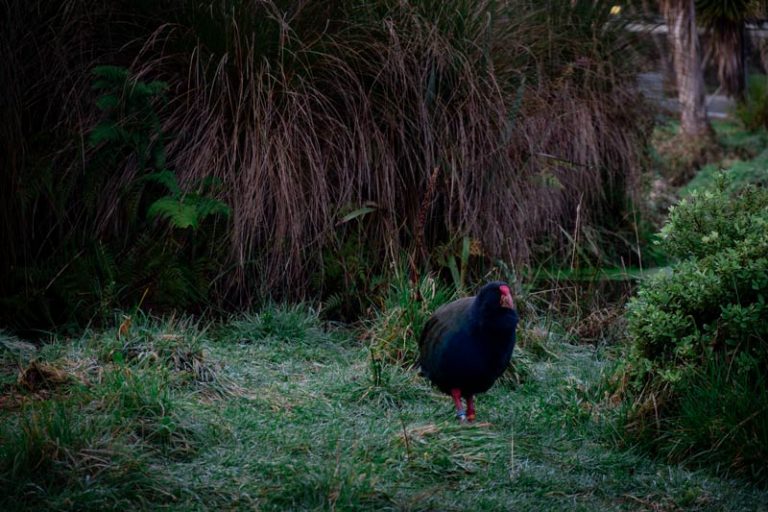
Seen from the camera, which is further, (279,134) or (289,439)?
(279,134)

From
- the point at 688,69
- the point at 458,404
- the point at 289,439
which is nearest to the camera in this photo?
the point at 289,439

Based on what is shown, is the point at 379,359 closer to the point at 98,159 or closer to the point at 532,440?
the point at 532,440

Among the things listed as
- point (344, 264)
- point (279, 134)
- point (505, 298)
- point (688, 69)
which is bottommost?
point (344, 264)

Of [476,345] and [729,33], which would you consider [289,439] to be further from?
[729,33]

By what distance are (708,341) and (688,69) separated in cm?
1242

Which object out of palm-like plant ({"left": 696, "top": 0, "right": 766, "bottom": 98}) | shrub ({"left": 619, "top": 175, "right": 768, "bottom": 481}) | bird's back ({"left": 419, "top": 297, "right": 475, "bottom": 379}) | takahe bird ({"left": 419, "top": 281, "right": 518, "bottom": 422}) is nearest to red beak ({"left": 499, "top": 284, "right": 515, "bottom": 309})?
takahe bird ({"left": 419, "top": 281, "right": 518, "bottom": 422})

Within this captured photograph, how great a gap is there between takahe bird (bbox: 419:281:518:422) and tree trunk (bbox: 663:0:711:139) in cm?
1044

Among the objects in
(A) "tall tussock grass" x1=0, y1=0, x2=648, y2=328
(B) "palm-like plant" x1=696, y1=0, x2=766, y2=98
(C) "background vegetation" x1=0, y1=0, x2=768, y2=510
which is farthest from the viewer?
(B) "palm-like plant" x1=696, y1=0, x2=766, y2=98

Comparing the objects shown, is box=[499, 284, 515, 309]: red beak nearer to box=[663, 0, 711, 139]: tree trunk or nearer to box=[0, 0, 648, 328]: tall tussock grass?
box=[0, 0, 648, 328]: tall tussock grass

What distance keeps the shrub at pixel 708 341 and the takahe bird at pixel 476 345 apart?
2.01ft

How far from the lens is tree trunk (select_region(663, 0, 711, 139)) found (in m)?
14.5

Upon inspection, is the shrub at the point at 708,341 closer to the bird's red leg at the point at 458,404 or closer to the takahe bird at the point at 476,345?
the takahe bird at the point at 476,345

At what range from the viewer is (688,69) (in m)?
15.8

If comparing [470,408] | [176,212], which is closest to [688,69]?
[176,212]
